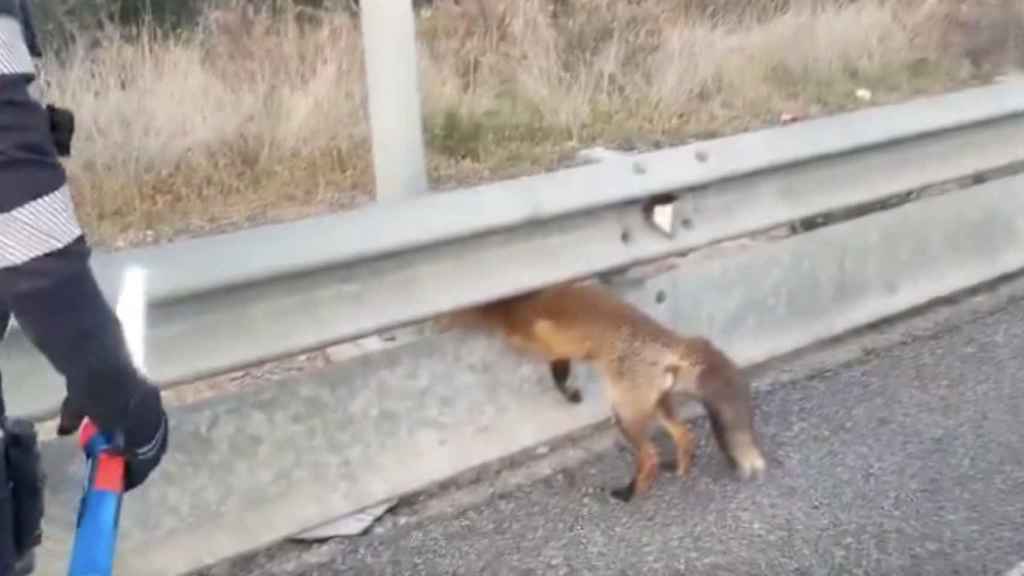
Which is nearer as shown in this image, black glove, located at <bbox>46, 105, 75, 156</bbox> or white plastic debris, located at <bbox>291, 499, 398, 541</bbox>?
black glove, located at <bbox>46, 105, 75, 156</bbox>

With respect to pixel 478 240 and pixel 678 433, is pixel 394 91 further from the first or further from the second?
pixel 678 433

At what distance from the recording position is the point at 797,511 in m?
4.61

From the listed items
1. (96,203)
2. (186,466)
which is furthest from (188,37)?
(186,466)

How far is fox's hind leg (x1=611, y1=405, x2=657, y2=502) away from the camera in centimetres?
476

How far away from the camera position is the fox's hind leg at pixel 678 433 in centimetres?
488

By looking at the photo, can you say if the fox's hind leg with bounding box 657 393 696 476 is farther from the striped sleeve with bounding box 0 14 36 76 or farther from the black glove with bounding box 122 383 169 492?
the striped sleeve with bounding box 0 14 36 76

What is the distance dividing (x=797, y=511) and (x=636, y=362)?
66 centimetres

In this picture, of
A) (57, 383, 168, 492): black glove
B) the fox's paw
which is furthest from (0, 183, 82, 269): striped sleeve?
the fox's paw

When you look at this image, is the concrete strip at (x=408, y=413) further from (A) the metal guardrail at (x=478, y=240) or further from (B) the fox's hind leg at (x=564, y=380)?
(A) the metal guardrail at (x=478, y=240)

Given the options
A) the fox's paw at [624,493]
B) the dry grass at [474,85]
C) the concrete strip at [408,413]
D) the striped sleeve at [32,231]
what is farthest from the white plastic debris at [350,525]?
the striped sleeve at [32,231]

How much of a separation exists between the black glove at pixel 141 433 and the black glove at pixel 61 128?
1.48 ft

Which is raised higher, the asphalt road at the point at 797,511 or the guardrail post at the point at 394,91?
the guardrail post at the point at 394,91

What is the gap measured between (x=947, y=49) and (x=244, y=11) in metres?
4.45

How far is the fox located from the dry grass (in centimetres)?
143
